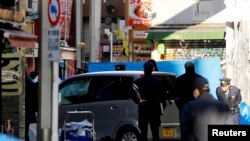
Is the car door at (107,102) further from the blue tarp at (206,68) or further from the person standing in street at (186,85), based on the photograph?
the blue tarp at (206,68)

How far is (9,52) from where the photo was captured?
528 inches

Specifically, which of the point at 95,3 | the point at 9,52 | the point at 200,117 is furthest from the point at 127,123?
the point at 95,3

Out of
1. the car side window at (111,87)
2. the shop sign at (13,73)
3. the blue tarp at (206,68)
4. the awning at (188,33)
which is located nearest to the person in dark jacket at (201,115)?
the car side window at (111,87)

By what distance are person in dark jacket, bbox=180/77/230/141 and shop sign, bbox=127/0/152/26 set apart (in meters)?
24.6

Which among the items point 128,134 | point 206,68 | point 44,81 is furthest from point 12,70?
point 206,68

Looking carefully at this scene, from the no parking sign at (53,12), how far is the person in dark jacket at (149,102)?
2563 mm

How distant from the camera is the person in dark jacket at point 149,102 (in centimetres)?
1320

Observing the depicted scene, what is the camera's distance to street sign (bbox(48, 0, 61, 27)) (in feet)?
37.2

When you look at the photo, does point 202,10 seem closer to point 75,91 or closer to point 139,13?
point 139,13

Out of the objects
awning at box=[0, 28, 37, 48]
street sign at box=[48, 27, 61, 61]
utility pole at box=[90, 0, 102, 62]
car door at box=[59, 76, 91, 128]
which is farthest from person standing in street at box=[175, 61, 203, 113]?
utility pole at box=[90, 0, 102, 62]

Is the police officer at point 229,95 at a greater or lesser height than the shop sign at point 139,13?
lesser

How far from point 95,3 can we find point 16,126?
30533 mm

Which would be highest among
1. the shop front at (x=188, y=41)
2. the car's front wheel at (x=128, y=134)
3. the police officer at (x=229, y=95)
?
the shop front at (x=188, y=41)

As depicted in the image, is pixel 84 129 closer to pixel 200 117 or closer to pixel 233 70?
pixel 200 117
